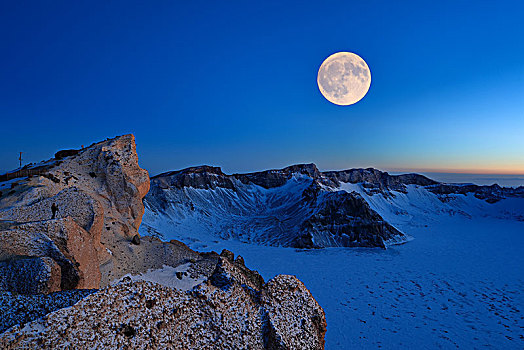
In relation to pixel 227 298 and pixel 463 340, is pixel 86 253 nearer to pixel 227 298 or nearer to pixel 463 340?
pixel 227 298

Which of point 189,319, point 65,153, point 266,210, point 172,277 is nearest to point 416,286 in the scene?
point 172,277

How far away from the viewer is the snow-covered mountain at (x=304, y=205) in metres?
50.3

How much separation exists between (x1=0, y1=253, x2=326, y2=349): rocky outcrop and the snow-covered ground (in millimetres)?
13114

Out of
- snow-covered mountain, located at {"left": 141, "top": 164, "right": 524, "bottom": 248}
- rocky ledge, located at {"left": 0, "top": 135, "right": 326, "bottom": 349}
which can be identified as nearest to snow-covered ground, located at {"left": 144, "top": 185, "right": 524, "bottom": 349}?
snow-covered mountain, located at {"left": 141, "top": 164, "right": 524, "bottom": 248}

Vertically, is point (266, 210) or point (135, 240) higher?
point (135, 240)

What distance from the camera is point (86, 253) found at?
11.1 metres

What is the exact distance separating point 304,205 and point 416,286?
40182mm

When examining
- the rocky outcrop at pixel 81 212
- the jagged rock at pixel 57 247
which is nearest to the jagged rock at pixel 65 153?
the rocky outcrop at pixel 81 212

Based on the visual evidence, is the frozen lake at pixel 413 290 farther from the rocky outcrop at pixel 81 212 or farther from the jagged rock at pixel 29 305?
the jagged rock at pixel 29 305

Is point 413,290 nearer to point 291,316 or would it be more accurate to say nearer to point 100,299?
point 291,316

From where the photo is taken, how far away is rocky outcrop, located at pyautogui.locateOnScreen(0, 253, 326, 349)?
14.3 feet

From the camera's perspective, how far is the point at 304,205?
67375 millimetres

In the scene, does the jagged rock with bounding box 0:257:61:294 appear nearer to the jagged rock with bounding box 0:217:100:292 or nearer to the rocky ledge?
the rocky ledge

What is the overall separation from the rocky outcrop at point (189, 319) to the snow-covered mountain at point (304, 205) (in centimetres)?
4185
